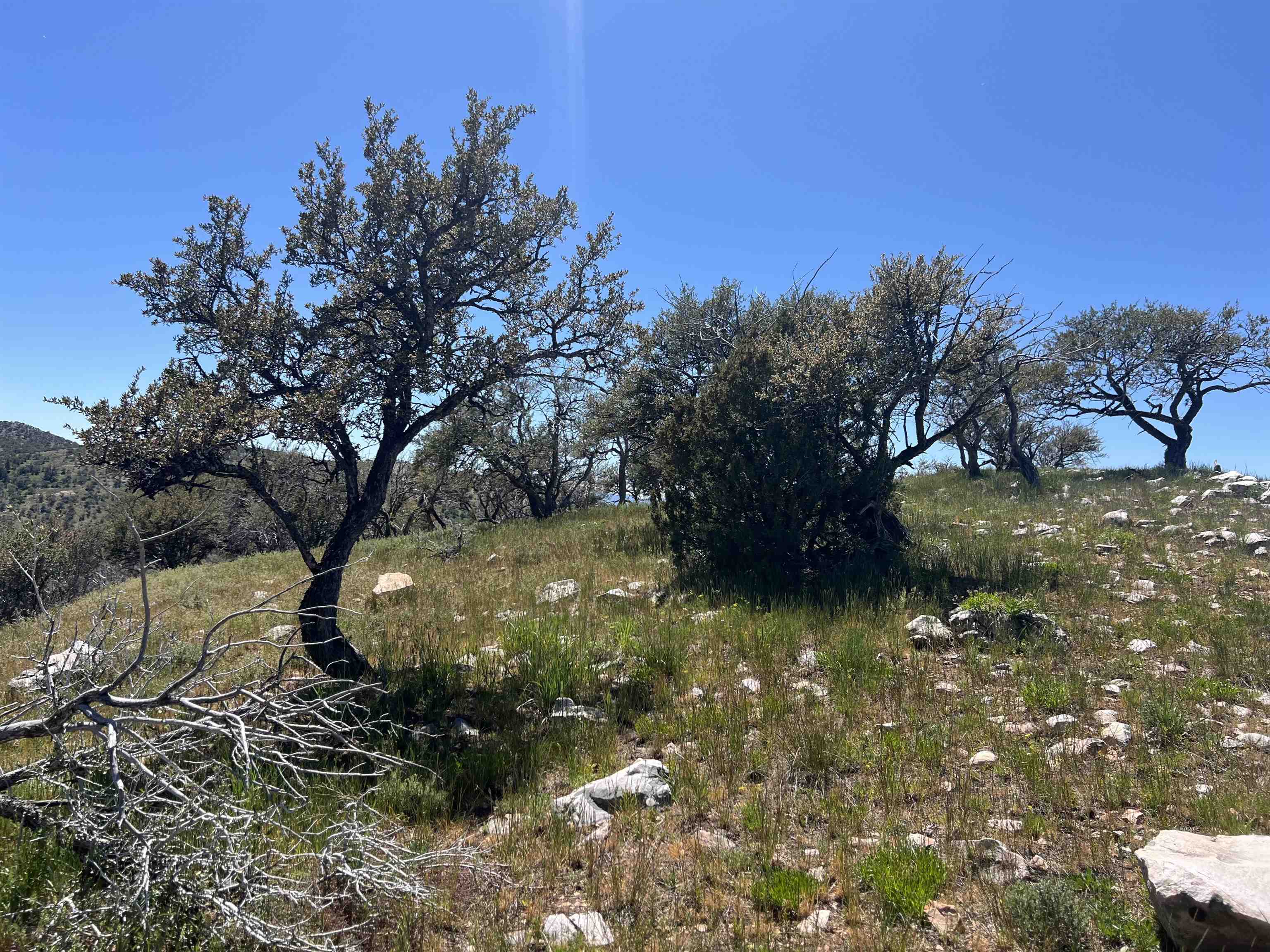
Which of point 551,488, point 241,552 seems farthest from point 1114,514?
point 241,552

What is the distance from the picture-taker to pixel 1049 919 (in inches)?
121

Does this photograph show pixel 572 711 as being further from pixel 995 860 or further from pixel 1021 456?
pixel 1021 456

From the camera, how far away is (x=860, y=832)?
4.05 metres

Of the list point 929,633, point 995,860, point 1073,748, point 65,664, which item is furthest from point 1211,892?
point 65,664

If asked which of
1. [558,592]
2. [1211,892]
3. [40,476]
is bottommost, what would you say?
[1211,892]

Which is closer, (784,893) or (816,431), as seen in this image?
(784,893)

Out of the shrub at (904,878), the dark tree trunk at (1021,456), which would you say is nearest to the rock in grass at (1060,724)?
the shrub at (904,878)

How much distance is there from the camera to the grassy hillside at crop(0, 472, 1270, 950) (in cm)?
343

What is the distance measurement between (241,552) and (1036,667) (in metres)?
32.4

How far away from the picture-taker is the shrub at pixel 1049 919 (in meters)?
3.02

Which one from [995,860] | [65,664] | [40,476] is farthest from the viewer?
[40,476]

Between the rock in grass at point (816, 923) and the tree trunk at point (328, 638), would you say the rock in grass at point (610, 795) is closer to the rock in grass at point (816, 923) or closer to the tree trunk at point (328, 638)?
the rock in grass at point (816, 923)

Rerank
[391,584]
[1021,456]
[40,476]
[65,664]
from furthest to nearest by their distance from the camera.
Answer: [40,476] → [1021,456] → [391,584] → [65,664]

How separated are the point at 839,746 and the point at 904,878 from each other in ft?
5.25
